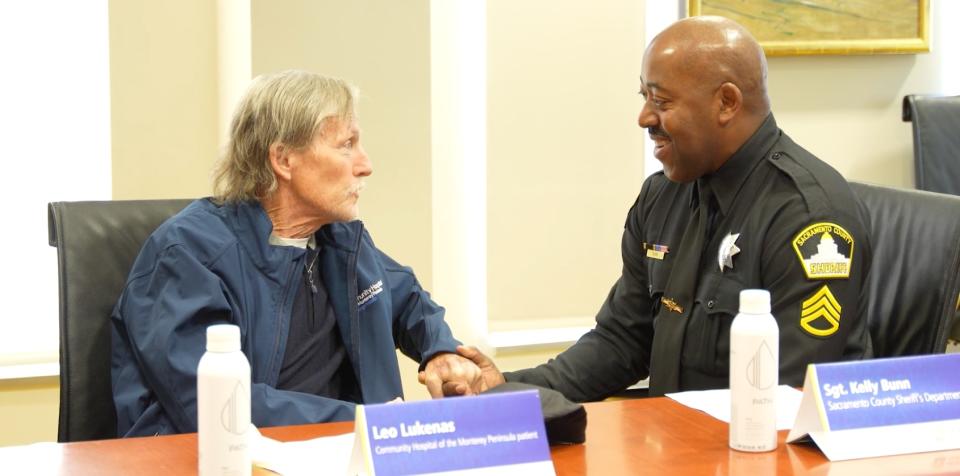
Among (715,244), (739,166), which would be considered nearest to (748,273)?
(715,244)

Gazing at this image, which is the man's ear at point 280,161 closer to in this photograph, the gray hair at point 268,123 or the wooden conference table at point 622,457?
the gray hair at point 268,123

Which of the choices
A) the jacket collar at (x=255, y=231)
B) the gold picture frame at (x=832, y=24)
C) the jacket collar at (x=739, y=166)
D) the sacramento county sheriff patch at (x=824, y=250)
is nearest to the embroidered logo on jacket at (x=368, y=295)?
the jacket collar at (x=255, y=231)

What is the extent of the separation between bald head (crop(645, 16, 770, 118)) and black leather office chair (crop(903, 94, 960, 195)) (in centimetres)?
194

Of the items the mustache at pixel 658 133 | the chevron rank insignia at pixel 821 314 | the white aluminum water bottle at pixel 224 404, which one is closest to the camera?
the white aluminum water bottle at pixel 224 404

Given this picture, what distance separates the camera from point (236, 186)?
240 centimetres

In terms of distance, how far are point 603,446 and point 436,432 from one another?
35 centimetres

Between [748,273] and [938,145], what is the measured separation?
2.19 meters

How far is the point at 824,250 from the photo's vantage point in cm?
227

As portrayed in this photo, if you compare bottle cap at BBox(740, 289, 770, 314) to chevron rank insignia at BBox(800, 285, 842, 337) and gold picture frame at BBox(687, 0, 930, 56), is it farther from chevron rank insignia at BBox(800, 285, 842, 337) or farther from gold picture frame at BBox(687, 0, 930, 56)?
gold picture frame at BBox(687, 0, 930, 56)

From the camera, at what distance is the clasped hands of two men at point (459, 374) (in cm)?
240

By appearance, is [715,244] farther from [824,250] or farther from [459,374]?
[459,374]

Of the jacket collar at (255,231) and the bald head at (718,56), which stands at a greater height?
the bald head at (718,56)

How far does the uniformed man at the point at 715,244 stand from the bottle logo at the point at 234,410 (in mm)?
1028

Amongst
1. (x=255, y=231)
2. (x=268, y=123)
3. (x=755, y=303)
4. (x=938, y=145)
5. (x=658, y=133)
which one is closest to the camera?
(x=755, y=303)
